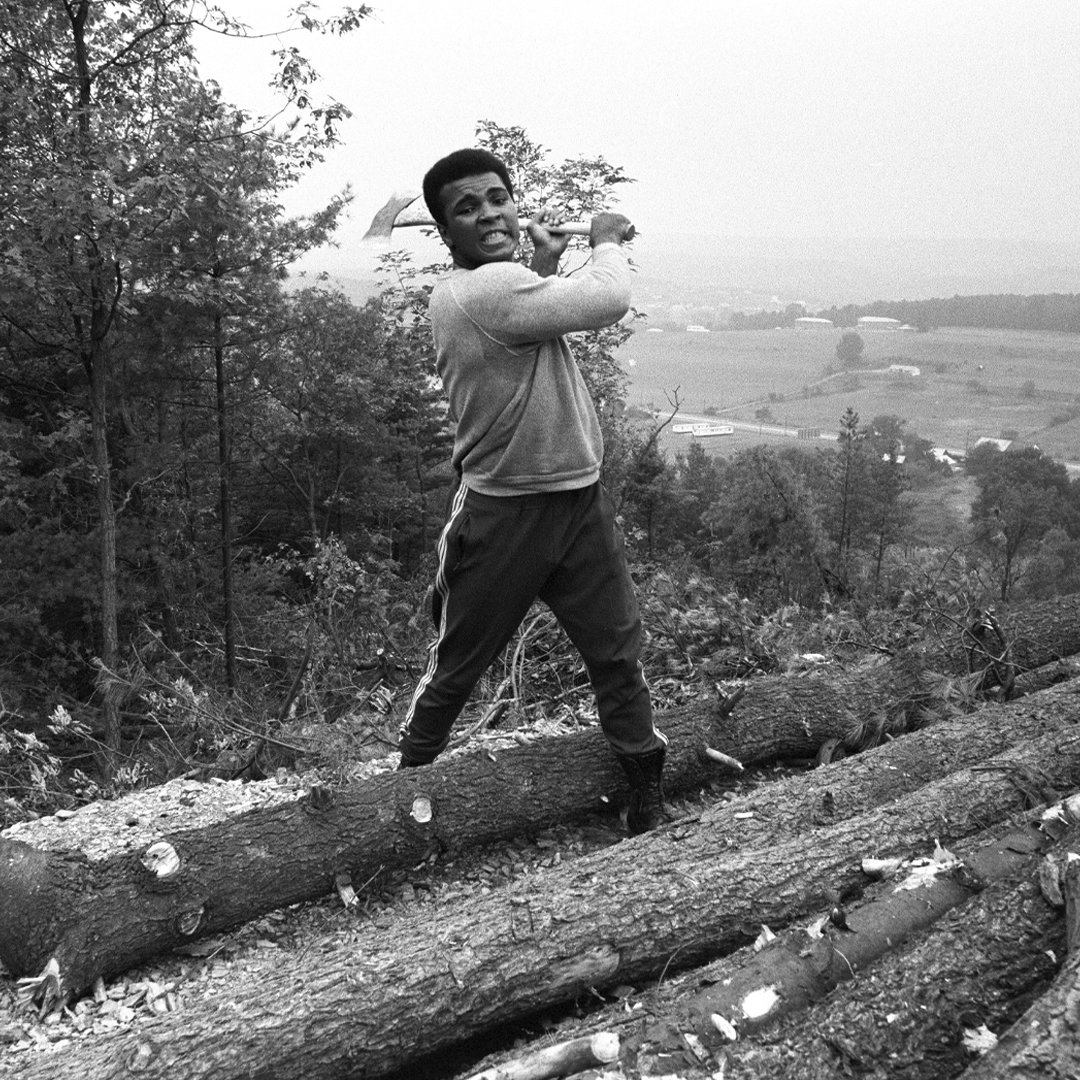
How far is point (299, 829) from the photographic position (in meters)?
2.88

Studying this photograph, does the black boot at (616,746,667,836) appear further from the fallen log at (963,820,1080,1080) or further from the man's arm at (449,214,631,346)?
the fallen log at (963,820,1080,1080)

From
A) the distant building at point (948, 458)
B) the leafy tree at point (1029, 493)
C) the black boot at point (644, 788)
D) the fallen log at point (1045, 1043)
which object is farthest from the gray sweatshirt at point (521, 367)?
the distant building at point (948, 458)

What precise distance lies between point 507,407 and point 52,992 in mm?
2031

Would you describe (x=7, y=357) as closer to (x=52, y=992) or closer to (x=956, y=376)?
(x=52, y=992)

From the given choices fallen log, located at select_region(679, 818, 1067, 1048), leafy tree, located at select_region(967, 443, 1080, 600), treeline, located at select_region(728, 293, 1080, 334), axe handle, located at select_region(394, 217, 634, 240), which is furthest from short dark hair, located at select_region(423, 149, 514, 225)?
treeline, located at select_region(728, 293, 1080, 334)

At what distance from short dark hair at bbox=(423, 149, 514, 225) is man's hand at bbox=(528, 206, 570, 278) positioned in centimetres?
26

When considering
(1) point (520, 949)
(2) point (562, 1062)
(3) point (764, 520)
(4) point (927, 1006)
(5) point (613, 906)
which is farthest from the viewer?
(3) point (764, 520)

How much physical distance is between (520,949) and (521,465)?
1.36m

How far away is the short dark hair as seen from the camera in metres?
2.75

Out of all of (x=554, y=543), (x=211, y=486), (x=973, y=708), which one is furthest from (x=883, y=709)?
(x=211, y=486)

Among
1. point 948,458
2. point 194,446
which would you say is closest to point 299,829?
point 194,446

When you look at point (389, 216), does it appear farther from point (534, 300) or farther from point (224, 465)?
point (224, 465)

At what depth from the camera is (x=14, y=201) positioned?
810cm

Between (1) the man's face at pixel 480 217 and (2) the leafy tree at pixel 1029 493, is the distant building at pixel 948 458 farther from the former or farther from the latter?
(1) the man's face at pixel 480 217
